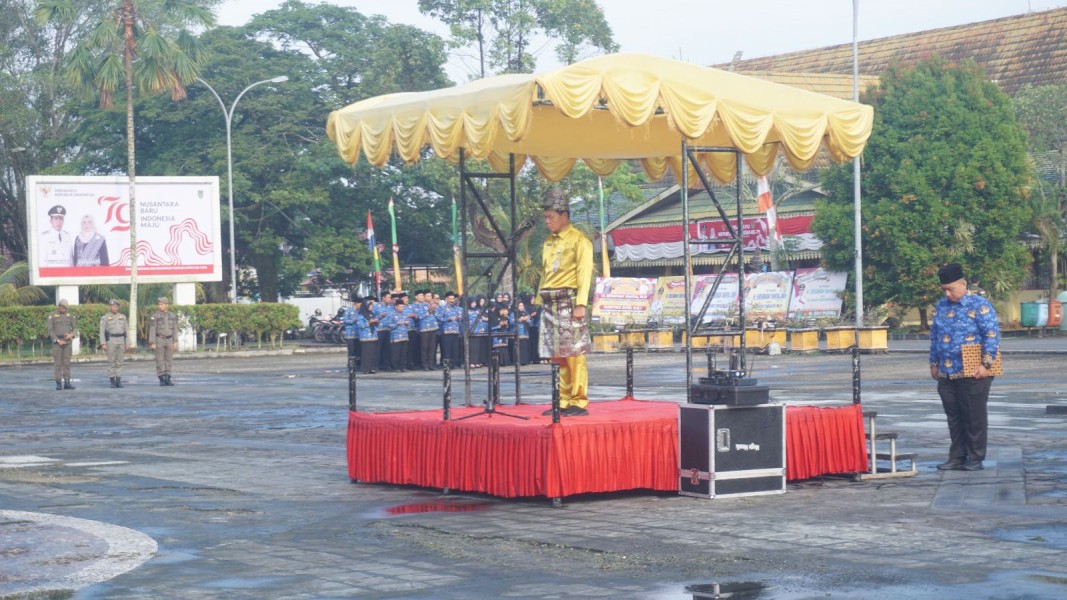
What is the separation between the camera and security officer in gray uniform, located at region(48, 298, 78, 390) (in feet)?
98.9

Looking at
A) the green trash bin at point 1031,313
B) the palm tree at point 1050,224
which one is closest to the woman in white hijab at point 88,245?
the green trash bin at point 1031,313

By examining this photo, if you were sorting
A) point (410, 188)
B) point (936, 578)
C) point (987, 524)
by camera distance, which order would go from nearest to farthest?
point (936, 578) → point (987, 524) → point (410, 188)

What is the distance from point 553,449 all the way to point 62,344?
21966 millimetres

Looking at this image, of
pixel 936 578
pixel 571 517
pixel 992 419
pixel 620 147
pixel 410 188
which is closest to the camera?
→ pixel 936 578

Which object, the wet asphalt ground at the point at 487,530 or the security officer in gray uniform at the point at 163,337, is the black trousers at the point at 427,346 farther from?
the wet asphalt ground at the point at 487,530

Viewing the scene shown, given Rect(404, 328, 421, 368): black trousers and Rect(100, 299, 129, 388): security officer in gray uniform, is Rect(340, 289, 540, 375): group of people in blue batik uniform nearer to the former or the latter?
Rect(404, 328, 421, 368): black trousers

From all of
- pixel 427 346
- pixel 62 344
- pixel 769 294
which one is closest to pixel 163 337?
pixel 62 344

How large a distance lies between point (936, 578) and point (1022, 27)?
59.1 m

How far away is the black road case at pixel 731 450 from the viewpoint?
10.8 meters

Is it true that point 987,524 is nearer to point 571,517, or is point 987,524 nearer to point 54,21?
point 571,517

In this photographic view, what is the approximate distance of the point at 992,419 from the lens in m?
17.2

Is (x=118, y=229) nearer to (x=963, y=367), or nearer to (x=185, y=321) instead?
(x=185, y=321)

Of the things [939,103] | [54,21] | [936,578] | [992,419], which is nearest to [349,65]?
[54,21]

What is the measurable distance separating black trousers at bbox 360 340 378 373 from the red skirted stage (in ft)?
67.3
